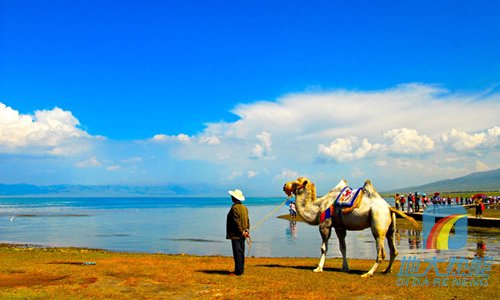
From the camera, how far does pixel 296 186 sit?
53.8 feet

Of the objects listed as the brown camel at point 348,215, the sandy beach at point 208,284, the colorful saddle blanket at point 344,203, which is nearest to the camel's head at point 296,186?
the brown camel at point 348,215

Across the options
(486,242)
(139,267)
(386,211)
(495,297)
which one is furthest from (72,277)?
(486,242)

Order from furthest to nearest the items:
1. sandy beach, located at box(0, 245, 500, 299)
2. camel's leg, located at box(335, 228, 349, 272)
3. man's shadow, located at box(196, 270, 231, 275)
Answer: camel's leg, located at box(335, 228, 349, 272) → man's shadow, located at box(196, 270, 231, 275) → sandy beach, located at box(0, 245, 500, 299)

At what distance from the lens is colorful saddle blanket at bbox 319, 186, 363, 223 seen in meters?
14.6

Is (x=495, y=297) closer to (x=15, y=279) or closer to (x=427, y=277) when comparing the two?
(x=427, y=277)

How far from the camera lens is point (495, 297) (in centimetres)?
1055

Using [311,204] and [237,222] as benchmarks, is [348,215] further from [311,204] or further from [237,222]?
[237,222]

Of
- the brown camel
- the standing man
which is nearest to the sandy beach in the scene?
the standing man

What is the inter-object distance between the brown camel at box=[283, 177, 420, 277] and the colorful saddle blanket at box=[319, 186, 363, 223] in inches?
2.2

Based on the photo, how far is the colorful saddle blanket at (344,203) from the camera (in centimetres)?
1458

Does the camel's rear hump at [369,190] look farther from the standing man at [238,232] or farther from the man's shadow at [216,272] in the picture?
the man's shadow at [216,272]

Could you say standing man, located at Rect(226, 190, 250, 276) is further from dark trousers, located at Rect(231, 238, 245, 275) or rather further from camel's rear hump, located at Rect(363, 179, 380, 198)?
camel's rear hump, located at Rect(363, 179, 380, 198)

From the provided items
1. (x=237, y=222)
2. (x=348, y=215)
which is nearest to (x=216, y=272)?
(x=237, y=222)

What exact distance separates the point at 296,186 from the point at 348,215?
2.44 m
